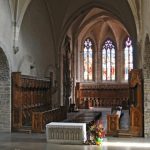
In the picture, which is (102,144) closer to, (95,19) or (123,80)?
(95,19)

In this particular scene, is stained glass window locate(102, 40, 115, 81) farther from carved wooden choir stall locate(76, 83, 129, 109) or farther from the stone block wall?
the stone block wall

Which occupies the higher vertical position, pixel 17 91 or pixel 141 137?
pixel 17 91

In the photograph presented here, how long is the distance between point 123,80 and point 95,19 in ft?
23.2

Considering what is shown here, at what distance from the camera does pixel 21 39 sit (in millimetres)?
18203

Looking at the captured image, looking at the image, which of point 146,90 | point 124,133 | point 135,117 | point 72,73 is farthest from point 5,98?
point 72,73

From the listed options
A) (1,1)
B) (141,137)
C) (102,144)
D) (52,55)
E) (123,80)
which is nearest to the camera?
(102,144)

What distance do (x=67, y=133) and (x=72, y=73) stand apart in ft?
60.6

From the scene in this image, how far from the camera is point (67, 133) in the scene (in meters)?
13.1

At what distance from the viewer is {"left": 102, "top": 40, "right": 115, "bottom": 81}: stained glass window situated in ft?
114

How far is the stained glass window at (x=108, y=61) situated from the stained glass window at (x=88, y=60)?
1270 mm

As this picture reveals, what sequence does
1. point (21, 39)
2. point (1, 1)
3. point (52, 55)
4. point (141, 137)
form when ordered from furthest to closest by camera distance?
point (52, 55) → point (21, 39) → point (1, 1) → point (141, 137)

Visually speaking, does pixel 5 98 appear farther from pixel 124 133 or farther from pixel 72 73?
pixel 72 73

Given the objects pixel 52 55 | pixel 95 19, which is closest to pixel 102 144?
pixel 52 55

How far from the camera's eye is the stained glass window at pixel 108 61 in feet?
114
